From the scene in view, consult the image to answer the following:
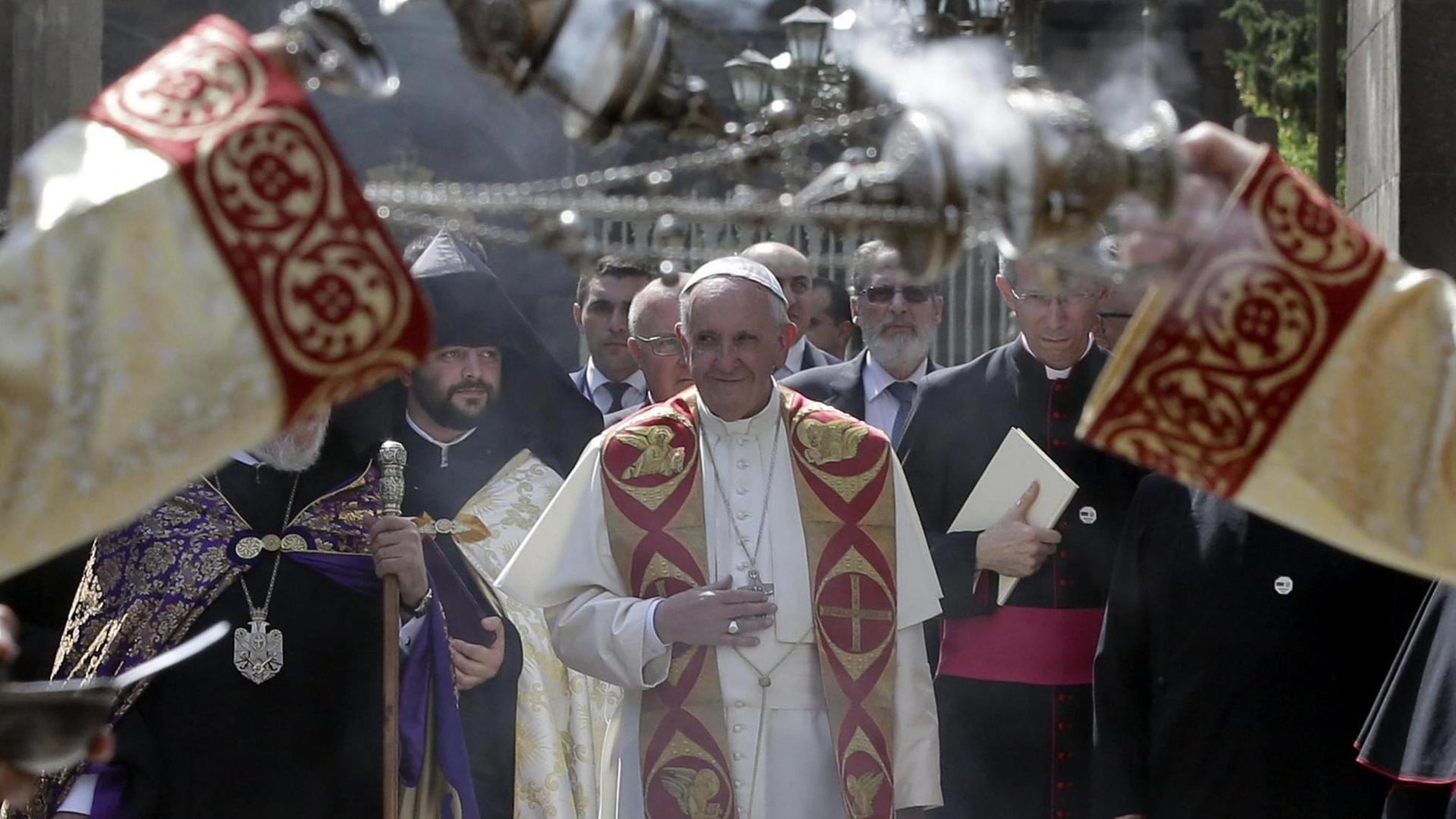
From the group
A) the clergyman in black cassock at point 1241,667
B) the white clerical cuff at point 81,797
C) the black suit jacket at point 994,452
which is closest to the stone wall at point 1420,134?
the black suit jacket at point 994,452

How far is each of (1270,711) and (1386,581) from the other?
0.44 meters

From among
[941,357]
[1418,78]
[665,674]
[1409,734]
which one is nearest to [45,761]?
[665,674]

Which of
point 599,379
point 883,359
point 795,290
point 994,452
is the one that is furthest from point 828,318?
point 994,452

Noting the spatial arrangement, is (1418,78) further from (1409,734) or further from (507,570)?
(507,570)

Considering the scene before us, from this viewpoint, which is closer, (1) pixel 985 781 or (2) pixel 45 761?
(2) pixel 45 761

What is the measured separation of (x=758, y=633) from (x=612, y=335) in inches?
94.7

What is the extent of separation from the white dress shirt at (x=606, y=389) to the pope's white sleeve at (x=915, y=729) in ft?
7.39

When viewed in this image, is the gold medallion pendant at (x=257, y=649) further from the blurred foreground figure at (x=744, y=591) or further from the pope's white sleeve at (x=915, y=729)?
the pope's white sleeve at (x=915, y=729)

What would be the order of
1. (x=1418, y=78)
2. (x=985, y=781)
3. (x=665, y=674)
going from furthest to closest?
(x=1418, y=78)
(x=985, y=781)
(x=665, y=674)

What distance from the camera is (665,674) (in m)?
5.55

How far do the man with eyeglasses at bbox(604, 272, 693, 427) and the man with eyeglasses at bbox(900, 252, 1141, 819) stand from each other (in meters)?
0.86

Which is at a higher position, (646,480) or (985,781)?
(646,480)

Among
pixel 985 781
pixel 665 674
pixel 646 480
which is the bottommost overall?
pixel 985 781

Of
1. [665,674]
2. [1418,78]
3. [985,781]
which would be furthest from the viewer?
[1418,78]
